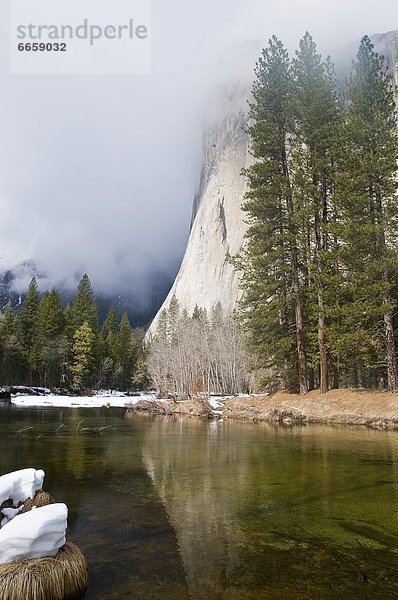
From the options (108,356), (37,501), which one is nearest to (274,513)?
(37,501)

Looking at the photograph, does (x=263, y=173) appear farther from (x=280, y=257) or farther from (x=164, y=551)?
(x=164, y=551)

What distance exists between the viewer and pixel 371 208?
22953mm

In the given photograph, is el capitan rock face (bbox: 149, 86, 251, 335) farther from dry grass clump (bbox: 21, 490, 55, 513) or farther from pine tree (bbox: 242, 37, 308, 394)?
dry grass clump (bbox: 21, 490, 55, 513)

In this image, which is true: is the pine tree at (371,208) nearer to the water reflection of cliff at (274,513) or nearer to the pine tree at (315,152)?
the pine tree at (315,152)

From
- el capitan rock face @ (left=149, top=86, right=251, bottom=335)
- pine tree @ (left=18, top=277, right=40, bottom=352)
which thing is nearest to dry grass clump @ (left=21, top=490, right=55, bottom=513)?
pine tree @ (left=18, top=277, right=40, bottom=352)

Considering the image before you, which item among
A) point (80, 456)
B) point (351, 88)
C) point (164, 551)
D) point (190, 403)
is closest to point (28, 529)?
point (164, 551)

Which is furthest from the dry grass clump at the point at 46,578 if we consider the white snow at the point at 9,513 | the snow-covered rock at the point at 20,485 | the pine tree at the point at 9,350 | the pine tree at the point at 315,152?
the pine tree at the point at 9,350

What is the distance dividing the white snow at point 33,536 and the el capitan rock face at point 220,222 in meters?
97.6

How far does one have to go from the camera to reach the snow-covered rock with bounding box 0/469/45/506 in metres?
6.21

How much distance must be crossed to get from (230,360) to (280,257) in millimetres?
40380

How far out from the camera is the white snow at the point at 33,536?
4.06m

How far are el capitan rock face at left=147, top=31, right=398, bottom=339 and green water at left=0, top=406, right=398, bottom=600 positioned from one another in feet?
294

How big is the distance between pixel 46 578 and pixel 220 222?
379 feet

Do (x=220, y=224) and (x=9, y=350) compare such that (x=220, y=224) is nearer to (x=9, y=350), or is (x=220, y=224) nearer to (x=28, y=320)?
(x=28, y=320)
